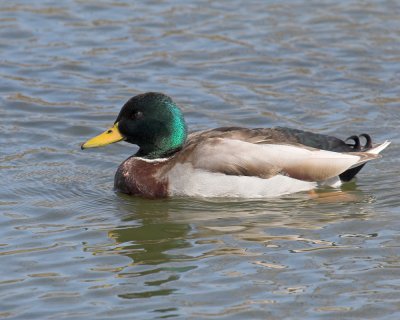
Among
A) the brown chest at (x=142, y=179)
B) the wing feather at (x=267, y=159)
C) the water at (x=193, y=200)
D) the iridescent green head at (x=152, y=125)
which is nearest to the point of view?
the water at (x=193, y=200)

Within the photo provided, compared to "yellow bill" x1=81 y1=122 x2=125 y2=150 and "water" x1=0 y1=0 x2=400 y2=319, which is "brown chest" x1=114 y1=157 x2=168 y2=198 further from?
"yellow bill" x1=81 y1=122 x2=125 y2=150

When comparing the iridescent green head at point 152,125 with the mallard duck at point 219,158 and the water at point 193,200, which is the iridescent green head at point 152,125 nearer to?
the mallard duck at point 219,158

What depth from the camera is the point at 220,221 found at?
10812 mm

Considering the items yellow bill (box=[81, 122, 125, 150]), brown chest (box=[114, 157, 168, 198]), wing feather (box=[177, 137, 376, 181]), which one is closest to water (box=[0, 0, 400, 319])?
brown chest (box=[114, 157, 168, 198])

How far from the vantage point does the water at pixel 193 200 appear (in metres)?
8.89

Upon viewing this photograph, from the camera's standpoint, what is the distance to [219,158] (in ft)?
37.7

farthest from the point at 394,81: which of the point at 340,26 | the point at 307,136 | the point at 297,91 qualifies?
the point at 307,136

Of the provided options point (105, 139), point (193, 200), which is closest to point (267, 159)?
point (193, 200)

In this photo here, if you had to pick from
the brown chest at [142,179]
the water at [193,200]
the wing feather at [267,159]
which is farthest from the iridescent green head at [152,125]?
the water at [193,200]

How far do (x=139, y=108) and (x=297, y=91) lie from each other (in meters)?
3.75

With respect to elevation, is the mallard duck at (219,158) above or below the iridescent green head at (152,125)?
below

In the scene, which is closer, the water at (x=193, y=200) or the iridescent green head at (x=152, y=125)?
the water at (x=193, y=200)

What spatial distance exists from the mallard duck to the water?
0.18 meters

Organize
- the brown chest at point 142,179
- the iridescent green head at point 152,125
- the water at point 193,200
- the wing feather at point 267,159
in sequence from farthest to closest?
1. the iridescent green head at point 152,125
2. the brown chest at point 142,179
3. the wing feather at point 267,159
4. the water at point 193,200
